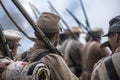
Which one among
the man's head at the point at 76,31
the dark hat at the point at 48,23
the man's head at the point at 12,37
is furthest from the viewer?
the man's head at the point at 76,31

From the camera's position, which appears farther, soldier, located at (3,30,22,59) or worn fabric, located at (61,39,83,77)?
worn fabric, located at (61,39,83,77)

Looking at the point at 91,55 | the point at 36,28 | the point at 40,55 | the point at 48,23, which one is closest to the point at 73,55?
the point at 91,55

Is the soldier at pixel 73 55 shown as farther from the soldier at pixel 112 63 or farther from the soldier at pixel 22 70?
the soldier at pixel 22 70

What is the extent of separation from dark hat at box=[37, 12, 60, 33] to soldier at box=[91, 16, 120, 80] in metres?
0.71

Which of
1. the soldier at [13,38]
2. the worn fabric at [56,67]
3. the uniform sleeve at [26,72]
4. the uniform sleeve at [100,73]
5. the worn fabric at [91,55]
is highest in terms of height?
the uniform sleeve at [26,72]

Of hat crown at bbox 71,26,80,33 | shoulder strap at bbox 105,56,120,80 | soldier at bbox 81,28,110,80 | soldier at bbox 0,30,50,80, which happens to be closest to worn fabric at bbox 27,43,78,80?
shoulder strap at bbox 105,56,120,80

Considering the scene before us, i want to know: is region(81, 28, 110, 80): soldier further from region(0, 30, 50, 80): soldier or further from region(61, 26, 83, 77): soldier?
region(0, 30, 50, 80): soldier

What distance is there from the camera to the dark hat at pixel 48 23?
5648mm

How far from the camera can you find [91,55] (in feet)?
34.0

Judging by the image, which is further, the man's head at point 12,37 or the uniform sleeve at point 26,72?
the man's head at point 12,37

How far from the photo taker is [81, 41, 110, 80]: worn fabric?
10.1 m

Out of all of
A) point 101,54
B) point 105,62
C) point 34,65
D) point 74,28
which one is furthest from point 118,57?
point 74,28

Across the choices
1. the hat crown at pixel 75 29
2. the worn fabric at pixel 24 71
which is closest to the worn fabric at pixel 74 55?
the hat crown at pixel 75 29

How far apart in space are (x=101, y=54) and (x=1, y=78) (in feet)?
19.9
